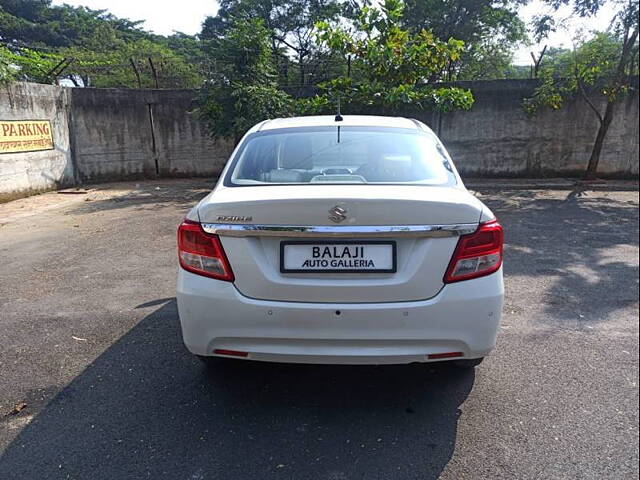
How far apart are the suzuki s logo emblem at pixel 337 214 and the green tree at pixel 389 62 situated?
825 centimetres

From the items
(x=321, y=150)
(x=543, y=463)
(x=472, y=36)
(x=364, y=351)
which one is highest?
(x=472, y=36)

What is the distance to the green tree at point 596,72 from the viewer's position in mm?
10508

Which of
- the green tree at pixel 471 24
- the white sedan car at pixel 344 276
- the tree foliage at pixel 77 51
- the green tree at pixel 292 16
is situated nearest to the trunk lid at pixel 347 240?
the white sedan car at pixel 344 276

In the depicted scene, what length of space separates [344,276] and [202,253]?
69 centimetres

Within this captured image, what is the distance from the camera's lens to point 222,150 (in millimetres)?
13234

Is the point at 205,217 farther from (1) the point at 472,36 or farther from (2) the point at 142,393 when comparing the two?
(1) the point at 472,36

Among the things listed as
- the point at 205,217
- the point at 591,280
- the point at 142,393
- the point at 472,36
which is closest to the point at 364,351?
the point at 205,217

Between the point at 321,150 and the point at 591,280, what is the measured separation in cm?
319

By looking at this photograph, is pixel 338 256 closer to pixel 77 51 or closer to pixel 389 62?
pixel 389 62

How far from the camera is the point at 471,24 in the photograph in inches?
766

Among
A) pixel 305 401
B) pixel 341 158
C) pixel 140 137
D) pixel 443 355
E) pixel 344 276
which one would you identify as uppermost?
pixel 140 137

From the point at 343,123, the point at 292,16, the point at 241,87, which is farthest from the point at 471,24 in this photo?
the point at 343,123

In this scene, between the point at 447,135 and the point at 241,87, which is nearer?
the point at 241,87

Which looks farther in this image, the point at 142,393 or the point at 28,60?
the point at 28,60
